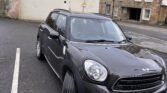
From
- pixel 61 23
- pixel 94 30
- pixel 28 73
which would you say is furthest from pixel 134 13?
pixel 94 30

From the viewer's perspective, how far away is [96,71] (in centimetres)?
450

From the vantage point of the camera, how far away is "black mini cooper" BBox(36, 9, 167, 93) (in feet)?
14.6

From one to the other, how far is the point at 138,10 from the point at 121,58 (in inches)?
1458

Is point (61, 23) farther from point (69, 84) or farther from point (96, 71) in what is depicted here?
point (96, 71)

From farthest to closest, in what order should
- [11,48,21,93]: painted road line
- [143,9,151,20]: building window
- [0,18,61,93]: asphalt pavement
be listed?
[143,9,151,20]: building window, [0,18,61,93]: asphalt pavement, [11,48,21,93]: painted road line

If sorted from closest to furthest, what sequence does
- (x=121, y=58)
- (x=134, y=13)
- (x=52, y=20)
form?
1. (x=121, y=58)
2. (x=52, y=20)
3. (x=134, y=13)

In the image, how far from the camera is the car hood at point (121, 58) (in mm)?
4547

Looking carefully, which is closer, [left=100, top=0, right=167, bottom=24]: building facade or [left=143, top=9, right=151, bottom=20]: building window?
[left=100, top=0, right=167, bottom=24]: building facade

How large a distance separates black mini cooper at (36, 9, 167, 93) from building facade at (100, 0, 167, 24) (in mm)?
27792

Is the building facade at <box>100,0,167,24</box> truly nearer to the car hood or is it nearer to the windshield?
the windshield

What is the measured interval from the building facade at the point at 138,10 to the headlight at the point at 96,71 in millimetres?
29488

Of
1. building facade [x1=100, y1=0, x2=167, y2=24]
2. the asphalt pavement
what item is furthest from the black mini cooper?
building facade [x1=100, y1=0, x2=167, y2=24]

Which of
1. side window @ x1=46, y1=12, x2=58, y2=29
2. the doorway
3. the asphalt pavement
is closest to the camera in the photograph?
the asphalt pavement

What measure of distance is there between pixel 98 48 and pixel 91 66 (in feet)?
2.51
